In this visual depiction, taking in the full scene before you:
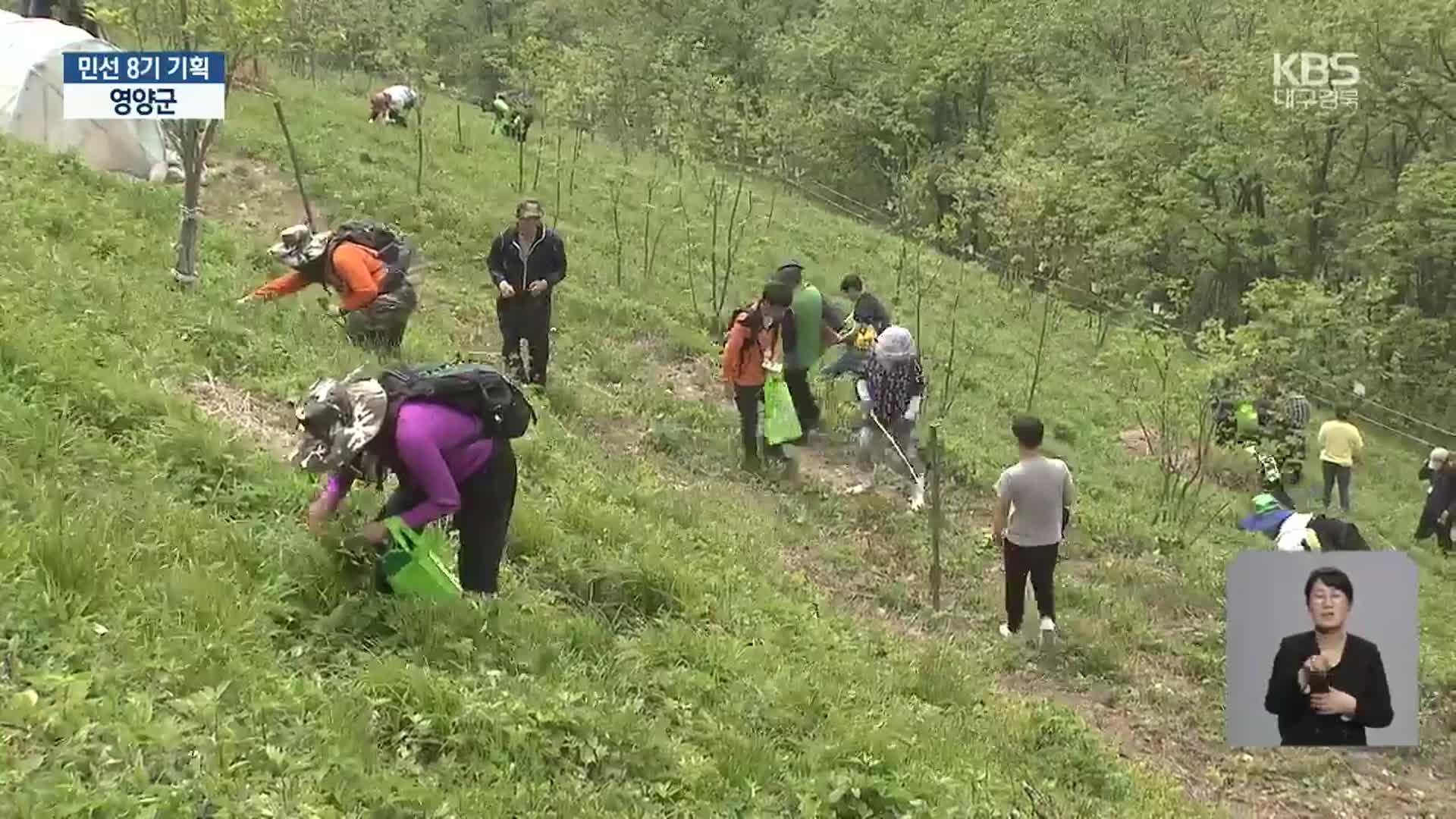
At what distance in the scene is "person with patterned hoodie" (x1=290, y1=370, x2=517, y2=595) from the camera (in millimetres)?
4195

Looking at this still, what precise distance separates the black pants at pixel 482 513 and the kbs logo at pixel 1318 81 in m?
28.3

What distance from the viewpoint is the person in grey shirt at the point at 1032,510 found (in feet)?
23.9

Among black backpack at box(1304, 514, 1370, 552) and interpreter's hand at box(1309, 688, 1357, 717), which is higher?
interpreter's hand at box(1309, 688, 1357, 717)

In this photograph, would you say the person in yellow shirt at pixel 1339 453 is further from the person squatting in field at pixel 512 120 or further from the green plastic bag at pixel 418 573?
the green plastic bag at pixel 418 573

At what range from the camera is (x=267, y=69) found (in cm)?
2159

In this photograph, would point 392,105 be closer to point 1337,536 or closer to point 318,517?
point 1337,536

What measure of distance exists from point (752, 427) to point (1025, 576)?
9.24 feet

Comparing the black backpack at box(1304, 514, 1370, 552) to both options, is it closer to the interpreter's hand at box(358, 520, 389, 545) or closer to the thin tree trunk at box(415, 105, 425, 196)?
the interpreter's hand at box(358, 520, 389, 545)

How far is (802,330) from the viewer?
9922 mm

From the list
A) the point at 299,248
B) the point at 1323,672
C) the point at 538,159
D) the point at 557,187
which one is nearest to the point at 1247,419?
the point at 1323,672

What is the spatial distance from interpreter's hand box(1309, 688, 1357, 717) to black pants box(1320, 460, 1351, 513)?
35.9 feet
